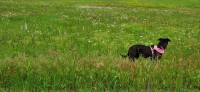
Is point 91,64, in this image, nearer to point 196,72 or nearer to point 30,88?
point 30,88

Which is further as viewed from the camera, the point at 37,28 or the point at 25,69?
the point at 37,28

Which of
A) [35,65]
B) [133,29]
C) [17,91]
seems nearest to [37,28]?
[133,29]

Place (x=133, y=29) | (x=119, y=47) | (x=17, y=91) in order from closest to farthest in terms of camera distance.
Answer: (x=17, y=91) < (x=119, y=47) < (x=133, y=29)

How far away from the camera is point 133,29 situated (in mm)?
21828

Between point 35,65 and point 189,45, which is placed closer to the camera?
point 35,65

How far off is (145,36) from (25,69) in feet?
33.5

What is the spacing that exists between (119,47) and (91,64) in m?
4.75

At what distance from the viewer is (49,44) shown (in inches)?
591

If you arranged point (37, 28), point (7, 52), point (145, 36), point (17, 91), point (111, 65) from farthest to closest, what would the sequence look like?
point (37, 28)
point (145, 36)
point (7, 52)
point (111, 65)
point (17, 91)

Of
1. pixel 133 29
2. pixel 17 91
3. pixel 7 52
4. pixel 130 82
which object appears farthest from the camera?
pixel 133 29

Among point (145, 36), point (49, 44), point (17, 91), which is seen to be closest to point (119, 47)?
point (49, 44)

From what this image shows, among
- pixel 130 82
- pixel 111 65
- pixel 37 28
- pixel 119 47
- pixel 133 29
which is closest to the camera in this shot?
pixel 130 82

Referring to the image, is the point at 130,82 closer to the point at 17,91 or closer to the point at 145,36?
the point at 17,91

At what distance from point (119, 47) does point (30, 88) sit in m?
6.38
